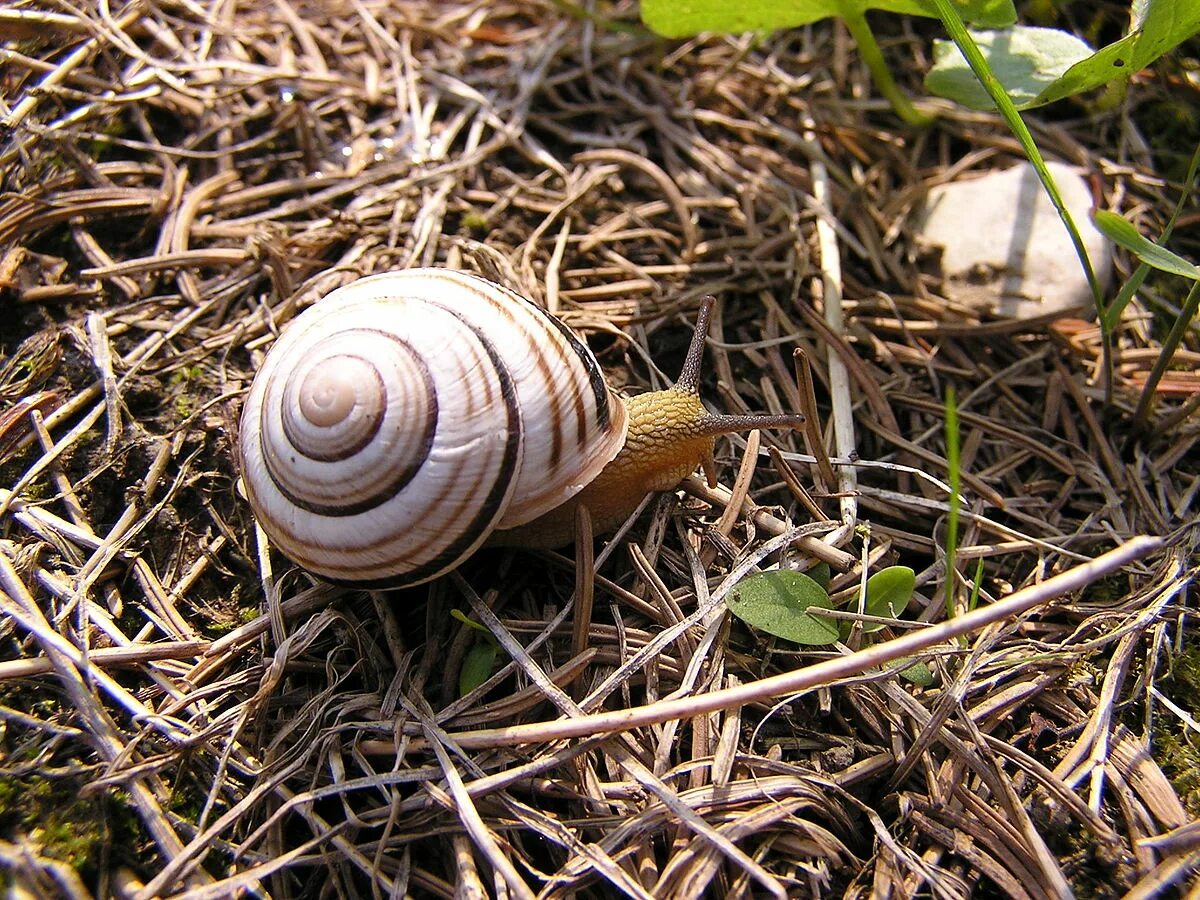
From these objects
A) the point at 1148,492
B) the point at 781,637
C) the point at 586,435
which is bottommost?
the point at 781,637

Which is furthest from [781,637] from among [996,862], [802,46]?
[802,46]

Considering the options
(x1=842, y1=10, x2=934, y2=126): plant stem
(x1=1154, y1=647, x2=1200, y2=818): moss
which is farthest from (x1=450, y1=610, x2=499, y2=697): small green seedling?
(x1=842, y1=10, x2=934, y2=126): plant stem

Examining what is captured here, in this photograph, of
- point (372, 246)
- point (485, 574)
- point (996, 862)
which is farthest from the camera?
point (372, 246)

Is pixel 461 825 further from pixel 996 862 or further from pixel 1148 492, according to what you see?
pixel 1148 492

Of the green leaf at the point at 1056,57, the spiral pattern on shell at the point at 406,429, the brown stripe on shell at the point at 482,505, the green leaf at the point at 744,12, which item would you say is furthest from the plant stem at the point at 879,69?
the brown stripe on shell at the point at 482,505

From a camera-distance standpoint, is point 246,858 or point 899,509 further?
point 899,509

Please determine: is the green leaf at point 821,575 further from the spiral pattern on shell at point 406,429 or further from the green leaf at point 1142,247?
the green leaf at point 1142,247
